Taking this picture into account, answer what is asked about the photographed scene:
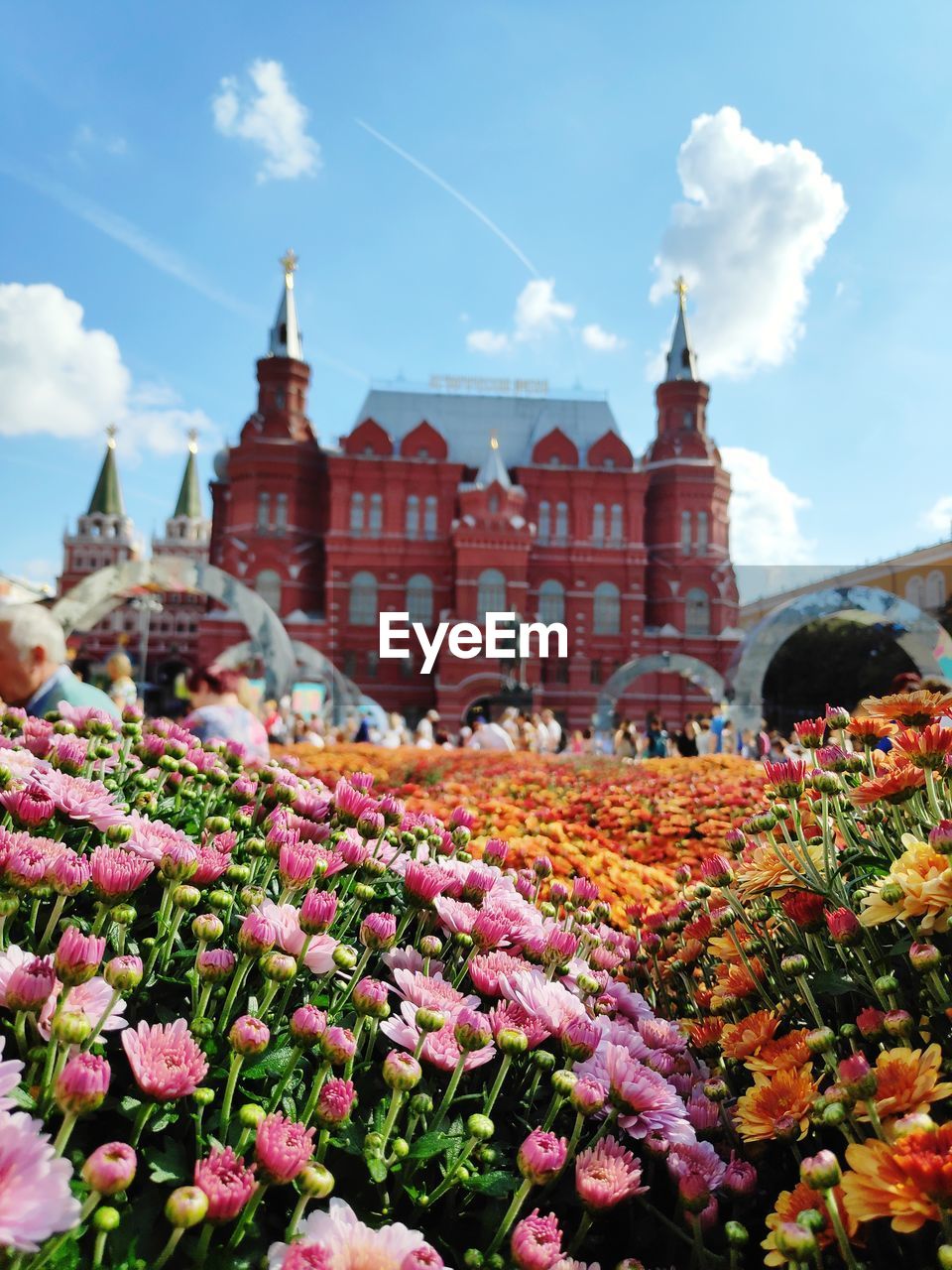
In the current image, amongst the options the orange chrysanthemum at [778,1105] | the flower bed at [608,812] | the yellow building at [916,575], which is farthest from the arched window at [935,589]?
the orange chrysanthemum at [778,1105]

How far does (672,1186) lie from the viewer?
4.51 ft

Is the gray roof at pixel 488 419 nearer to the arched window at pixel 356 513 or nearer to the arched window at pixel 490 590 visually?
the arched window at pixel 356 513

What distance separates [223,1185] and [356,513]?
37.5 meters

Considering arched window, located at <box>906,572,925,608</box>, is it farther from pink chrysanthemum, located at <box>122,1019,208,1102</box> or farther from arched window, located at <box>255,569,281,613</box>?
pink chrysanthemum, located at <box>122,1019,208,1102</box>

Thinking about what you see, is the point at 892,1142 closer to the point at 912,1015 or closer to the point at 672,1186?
the point at 912,1015

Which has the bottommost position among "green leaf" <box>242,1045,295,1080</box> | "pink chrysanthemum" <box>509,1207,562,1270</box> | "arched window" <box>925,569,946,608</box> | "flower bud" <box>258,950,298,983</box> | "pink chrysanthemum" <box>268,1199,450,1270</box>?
"pink chrysanthemum" <box>509,1207,562,1270</box>

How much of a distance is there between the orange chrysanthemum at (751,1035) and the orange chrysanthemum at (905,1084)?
0.27 m

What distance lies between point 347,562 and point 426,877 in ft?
119

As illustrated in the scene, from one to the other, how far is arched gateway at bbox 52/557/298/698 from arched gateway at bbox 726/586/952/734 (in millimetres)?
8036

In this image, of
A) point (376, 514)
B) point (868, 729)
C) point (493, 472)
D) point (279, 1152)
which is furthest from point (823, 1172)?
point (376, 514)

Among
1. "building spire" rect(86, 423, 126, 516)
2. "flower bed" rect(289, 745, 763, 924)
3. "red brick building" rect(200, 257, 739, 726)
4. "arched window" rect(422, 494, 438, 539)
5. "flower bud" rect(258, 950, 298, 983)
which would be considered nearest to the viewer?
"flower bud" rect(258, 950, 298, 983)

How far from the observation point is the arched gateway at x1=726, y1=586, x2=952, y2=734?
15492 mm

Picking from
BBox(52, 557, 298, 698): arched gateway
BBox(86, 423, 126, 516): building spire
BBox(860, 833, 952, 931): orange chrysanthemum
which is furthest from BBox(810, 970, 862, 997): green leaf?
BBox(86, 423, 126, 516): building spire

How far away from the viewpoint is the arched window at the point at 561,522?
38781 millimetres
